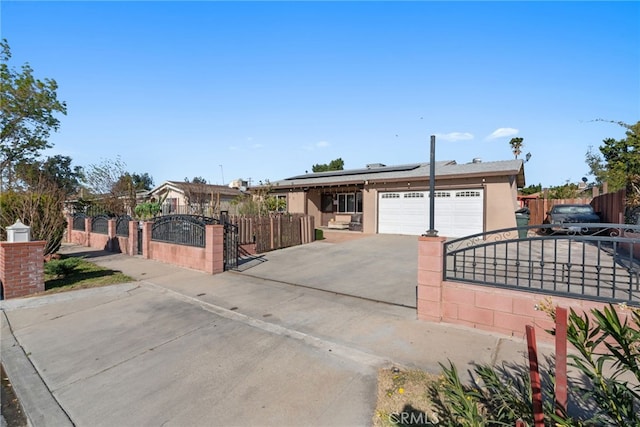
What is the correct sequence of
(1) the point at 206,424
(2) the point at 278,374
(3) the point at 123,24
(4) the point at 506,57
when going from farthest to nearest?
(4) the point at 506,57 → (3) the point at 123,24 → (2) the point at 278,374 → (1) the point at 206,424

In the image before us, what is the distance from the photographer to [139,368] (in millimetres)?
3734

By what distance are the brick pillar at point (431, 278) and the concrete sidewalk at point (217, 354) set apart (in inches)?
9.3

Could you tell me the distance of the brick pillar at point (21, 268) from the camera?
21.6 feet

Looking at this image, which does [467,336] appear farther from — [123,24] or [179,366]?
[123,24]

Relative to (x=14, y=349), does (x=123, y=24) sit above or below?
above

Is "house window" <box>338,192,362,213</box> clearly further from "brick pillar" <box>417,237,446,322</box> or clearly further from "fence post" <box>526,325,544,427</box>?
"fence post" <box>526,325,544,427</box>

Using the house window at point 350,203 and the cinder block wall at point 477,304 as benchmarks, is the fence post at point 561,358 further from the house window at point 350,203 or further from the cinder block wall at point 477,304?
the house window at point 350,203

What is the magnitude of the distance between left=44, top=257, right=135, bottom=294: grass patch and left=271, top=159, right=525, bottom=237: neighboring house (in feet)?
39.0

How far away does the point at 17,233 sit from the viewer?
683 centimetres

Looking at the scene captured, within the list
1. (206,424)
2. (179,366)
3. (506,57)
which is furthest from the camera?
(506,57)

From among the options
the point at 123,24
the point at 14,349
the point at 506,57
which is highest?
the point at 123,24

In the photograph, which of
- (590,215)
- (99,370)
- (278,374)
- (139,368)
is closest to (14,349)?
(99,370)

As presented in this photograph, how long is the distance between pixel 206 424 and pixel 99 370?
6.62 feet

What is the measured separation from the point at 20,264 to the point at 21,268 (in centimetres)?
10
